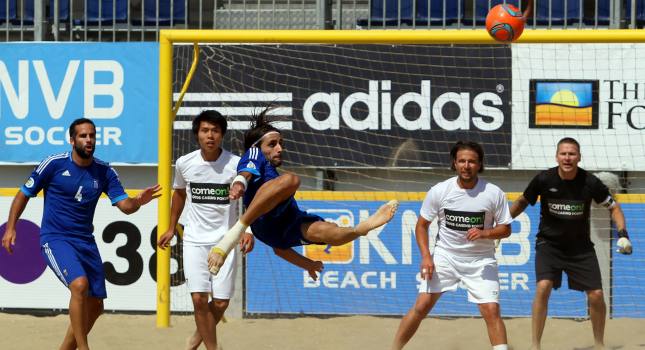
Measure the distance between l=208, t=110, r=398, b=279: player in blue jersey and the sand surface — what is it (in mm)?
2316

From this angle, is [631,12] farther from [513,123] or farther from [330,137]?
[330,137]

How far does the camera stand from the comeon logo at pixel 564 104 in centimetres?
1016

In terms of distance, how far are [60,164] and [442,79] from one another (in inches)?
167

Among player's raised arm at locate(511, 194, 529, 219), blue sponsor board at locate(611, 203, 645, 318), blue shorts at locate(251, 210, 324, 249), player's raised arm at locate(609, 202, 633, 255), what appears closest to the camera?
blue shorts at locate(251, 210, 324, 249)

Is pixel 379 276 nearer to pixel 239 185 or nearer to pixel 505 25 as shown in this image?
pixel 505 25

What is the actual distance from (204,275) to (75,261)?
100 cm

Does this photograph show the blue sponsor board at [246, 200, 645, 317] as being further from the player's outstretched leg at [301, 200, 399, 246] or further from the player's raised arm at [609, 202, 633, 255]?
the player's outstretched leg at [301, 200, 399, 246]

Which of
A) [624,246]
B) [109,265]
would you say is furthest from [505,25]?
[109,265]

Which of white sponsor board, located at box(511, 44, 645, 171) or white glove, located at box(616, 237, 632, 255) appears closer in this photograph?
white glove, located at box(616, 237, 632, 255)

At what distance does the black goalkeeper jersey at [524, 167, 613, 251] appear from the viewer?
8.29m

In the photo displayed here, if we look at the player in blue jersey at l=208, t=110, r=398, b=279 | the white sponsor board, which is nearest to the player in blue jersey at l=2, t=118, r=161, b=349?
the player in blue jersey at l=208, t=110, r=398, b=279

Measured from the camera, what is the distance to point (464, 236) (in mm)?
7645

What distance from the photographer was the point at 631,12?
1107cm

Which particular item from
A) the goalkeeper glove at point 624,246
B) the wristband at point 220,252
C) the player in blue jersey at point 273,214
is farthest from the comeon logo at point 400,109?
the wristband at point 220,252
